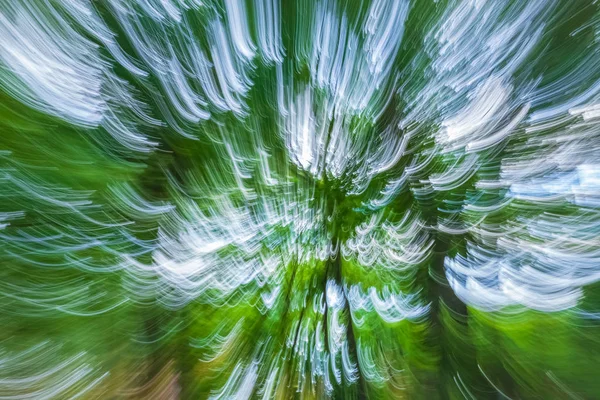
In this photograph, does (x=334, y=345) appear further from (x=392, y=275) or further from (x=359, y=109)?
(x=359, y=109)

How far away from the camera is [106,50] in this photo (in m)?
0.61

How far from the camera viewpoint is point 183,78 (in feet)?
2.60

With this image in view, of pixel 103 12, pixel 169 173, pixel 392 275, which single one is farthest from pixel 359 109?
pixel 103 12

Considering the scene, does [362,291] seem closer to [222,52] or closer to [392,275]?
[392,275]

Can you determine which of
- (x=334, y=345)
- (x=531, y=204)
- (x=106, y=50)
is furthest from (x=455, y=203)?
(x=106, y=50)

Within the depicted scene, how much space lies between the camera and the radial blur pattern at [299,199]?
499 mm

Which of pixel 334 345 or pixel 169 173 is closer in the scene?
pixel 169 173

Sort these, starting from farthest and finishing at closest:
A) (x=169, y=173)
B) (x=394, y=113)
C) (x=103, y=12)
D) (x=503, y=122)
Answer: (x=394, y=113) < (x=503, y=122) < (x=169, y=173) < (x=103, y=12)

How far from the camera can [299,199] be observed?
43.1 inches

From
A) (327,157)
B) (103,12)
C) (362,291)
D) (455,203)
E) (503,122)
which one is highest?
(103,12)

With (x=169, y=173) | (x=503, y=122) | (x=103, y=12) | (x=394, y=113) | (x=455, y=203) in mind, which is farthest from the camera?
(x=394, y=113)

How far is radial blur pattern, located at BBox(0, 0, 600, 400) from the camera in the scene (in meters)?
0.50

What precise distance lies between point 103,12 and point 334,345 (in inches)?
43.4

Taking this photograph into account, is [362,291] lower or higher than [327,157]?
lower
